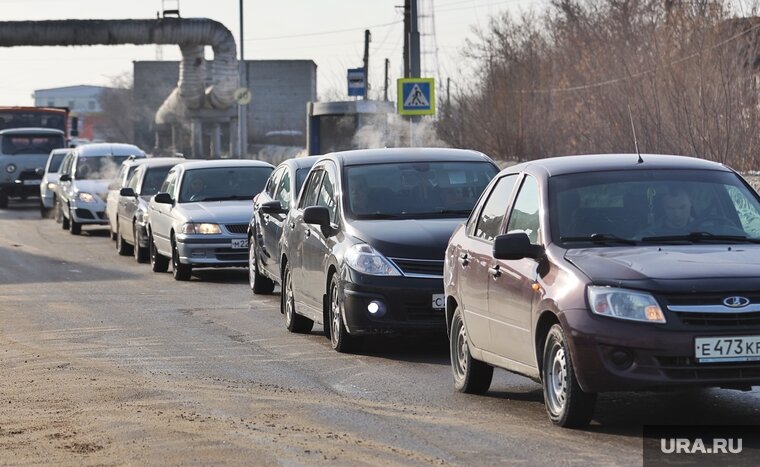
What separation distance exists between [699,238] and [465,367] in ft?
6.41

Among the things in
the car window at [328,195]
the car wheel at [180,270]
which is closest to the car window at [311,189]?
the car window at [328,195]

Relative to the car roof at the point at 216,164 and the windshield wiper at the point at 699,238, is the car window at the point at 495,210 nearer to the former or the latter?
the windshield wiper at the point at 699,238

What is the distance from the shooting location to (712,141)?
24344mm

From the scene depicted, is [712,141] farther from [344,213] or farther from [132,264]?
[344,213]

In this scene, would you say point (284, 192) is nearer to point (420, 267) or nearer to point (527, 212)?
point (420, 267)

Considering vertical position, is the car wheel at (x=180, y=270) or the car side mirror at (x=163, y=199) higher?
the car side mirror at (x=163, y=199)

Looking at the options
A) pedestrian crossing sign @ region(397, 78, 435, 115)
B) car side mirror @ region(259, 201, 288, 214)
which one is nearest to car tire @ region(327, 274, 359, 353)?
car side mirror @ region(259, 201, 288, 214)

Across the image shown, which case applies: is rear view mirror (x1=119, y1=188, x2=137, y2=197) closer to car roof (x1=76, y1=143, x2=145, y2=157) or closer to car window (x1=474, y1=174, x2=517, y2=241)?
car roof (x1=76, y1=143, x2=145, y2=157)

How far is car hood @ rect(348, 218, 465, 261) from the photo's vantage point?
12562mm

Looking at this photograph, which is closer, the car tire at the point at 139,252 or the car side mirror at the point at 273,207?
the car side mirror at the point at 273,207

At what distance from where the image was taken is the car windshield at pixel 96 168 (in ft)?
111

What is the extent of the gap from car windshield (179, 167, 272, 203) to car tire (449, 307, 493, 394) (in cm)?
1195

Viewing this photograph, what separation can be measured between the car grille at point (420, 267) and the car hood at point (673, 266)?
3.65 m

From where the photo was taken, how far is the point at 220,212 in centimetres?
2148
